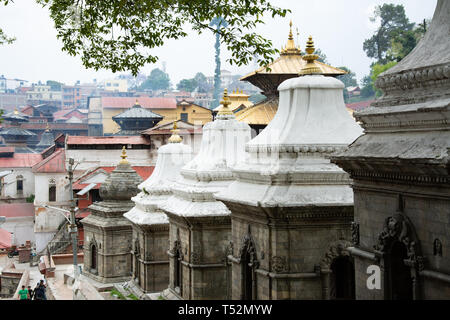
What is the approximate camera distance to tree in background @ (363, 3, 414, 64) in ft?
222

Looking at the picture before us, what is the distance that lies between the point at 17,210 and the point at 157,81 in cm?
13746

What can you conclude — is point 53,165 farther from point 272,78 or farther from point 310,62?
point 310,62

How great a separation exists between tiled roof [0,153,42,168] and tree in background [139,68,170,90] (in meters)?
127

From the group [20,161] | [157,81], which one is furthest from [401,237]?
[157,81]

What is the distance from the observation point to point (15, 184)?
60.3 meters

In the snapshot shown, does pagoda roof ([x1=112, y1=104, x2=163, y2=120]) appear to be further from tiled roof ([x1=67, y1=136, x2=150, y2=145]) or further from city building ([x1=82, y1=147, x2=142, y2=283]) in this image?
city building ([x1=82, y1=147, x2=142, y2=283])

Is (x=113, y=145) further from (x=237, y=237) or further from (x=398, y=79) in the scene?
(x=398, y=79)

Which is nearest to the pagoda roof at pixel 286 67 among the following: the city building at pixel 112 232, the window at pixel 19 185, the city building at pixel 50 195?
the city building at pixel 112 232

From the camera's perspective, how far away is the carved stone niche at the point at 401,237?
9391mm

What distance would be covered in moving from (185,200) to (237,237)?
377 centimetres

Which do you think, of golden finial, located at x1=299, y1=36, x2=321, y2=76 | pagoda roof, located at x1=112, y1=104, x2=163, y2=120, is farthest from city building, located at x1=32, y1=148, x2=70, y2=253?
golden finial, located at x1=299, y1=36, x2=321, y2=76

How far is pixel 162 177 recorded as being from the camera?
23891 mm

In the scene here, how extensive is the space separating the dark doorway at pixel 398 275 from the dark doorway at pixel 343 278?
4.06 meters
